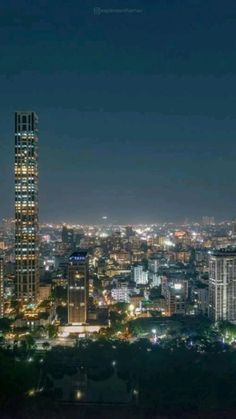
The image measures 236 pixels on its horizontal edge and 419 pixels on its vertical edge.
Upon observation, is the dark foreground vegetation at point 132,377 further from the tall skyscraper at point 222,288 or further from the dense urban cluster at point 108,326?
the tall skyscraper at point 222,288

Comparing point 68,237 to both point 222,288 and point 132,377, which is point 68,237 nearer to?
point 222,288

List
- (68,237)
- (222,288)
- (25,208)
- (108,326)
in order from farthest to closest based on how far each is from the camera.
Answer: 1. (68,237)
2. (25,208)
3. (222,288)
4. (108,326)

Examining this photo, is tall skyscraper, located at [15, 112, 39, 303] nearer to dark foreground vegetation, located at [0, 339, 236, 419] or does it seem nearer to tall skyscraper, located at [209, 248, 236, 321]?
dark foreground vegetation, located at [0, 339, 236, 419]

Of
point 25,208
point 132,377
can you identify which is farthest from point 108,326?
point 25,208

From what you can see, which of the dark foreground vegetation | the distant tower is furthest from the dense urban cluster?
the distant tower

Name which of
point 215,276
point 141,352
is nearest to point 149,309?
point 215,276

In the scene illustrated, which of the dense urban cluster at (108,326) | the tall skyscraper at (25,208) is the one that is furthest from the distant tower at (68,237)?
the tall skyscraper at (25,208)
